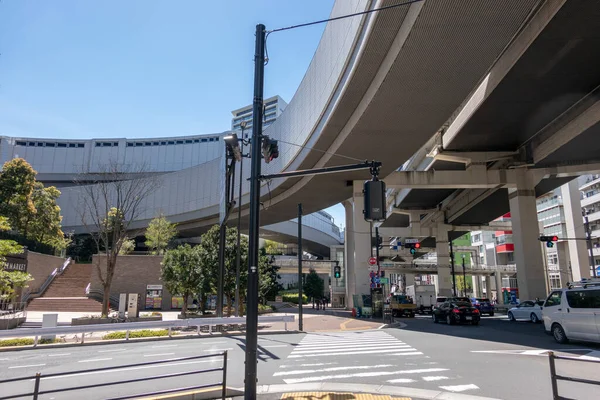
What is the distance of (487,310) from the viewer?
3691cm

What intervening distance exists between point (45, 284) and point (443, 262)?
4799 centimetres

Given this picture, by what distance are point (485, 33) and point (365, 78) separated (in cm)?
667

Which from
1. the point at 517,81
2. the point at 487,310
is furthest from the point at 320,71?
the point at 487,310

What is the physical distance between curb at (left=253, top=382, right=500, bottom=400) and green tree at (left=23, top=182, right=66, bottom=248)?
149ft

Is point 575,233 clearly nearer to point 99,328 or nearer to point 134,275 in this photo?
point 134,275

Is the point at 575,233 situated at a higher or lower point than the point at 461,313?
higher

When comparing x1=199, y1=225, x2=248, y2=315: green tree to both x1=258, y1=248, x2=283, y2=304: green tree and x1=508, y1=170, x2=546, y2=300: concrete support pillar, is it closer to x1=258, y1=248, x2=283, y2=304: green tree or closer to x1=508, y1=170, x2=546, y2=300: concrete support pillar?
x1=258, y1=248, x2=283, y2=304: green tree

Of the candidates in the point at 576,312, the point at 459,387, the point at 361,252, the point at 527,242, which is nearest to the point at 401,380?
the point at 459,387

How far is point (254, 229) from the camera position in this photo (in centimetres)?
758

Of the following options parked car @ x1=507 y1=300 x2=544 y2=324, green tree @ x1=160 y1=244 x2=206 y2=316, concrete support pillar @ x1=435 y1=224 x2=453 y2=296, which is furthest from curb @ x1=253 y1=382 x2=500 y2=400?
concrete support pillar @ x1=435 y1=224 x2=453 y2=296

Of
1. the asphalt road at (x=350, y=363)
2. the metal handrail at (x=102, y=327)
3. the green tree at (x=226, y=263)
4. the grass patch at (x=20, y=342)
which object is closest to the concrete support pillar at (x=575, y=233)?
the asphalt road at (x=350, y=363)

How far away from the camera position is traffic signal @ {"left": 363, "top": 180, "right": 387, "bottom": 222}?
7629 millimetres

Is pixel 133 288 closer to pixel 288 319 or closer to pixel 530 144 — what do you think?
pixel 288 319

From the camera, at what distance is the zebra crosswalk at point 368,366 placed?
9586mm
